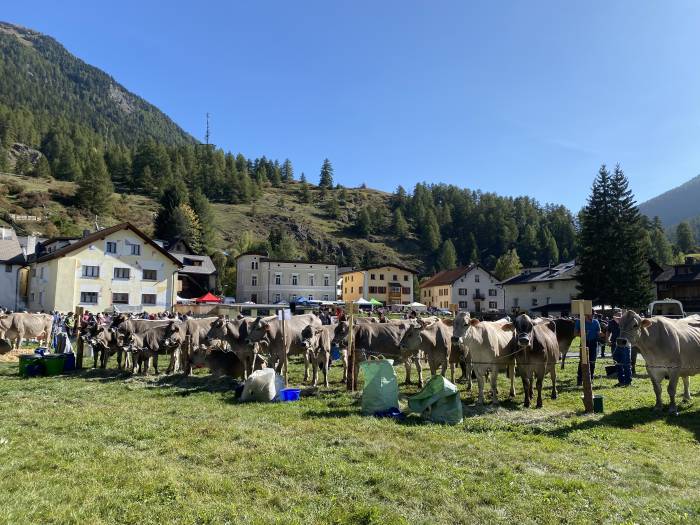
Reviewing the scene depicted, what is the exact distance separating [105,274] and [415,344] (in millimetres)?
44423

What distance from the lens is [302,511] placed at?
241 inches

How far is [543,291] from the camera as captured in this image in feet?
253

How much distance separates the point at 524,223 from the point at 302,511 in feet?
621

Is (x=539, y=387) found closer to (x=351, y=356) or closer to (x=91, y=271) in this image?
(x=351, y=356)

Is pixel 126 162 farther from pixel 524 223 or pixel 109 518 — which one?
pixel 109 518

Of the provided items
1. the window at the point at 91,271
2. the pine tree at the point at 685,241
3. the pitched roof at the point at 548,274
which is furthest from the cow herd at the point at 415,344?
the pine tree at the point at 685,241

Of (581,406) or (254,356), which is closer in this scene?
(581,406)

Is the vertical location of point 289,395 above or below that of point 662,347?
below

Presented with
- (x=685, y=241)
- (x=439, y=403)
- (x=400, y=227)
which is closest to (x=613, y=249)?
(x=439, y=403)

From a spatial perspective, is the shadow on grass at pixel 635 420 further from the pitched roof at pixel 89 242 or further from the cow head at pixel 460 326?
the pitched roof at pixel 89 242

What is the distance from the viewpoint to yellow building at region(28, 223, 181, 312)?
46.2 m

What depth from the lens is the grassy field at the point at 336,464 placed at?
6.13 meters

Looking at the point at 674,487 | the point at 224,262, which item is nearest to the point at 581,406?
the point at 674,487

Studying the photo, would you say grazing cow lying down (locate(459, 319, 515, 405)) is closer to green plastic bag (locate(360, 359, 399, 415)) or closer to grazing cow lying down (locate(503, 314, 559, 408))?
grazing cow lying down (locate(503, 314, 559, 408))
